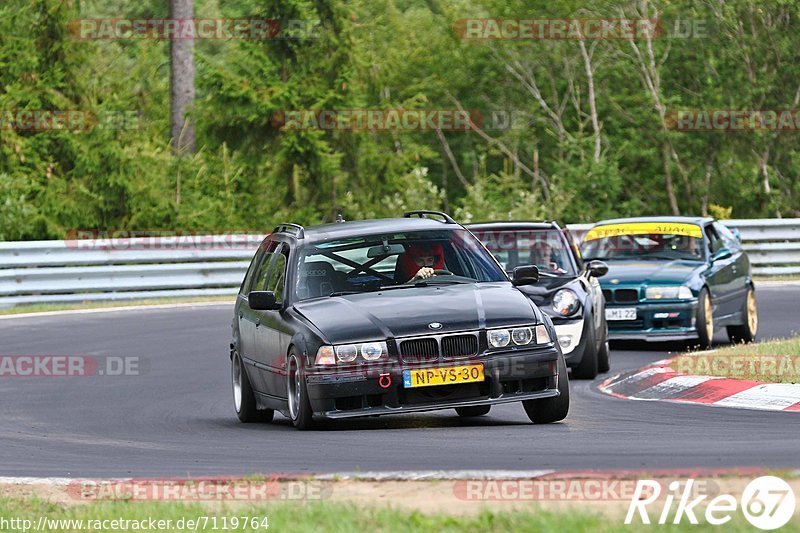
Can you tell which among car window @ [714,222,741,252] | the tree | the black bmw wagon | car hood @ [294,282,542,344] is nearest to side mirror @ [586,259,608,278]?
car window @ [714,222,741,252]

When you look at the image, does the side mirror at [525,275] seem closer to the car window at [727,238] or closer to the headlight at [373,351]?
the headlight at [373,351]

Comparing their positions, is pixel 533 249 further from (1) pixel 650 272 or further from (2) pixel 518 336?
(2) pixel 518 336

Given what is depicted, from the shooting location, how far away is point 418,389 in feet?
34.7

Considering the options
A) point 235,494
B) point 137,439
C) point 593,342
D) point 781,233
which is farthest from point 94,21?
point 235,494

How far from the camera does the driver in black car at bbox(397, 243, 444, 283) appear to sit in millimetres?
11922

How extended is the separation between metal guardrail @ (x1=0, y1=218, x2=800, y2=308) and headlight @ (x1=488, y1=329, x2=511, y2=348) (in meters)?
15.5

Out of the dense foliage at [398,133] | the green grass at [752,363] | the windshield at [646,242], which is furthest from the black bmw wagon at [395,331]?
the dense foliage at [398,133]

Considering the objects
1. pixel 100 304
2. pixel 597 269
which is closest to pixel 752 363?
pixel 597 269

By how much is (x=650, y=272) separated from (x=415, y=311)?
8085mm

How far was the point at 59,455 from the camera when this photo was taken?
10.4m

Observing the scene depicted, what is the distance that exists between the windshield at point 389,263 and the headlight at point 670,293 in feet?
20.6

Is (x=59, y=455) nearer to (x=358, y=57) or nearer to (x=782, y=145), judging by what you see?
(x=358, y=57)

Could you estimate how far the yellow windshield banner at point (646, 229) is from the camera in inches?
760

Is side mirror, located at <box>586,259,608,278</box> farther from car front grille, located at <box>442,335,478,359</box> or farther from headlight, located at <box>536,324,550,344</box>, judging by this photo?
car front grille, located at <box>442,335,478,359</box>
